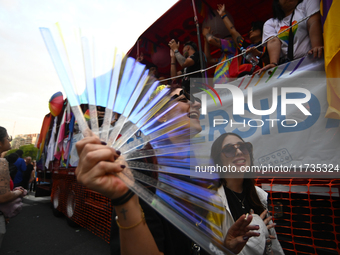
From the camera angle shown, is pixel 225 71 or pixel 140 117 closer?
pixel 140 117

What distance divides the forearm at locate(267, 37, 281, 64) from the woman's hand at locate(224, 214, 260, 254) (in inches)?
87.0

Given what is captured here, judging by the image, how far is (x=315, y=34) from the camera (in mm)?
2076

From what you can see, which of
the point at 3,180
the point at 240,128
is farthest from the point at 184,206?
the point at 3,180

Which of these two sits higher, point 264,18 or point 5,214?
point 264,18

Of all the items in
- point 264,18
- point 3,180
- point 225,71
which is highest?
point 264,18

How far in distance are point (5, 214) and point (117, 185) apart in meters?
2.87

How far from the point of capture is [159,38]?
4.23 m

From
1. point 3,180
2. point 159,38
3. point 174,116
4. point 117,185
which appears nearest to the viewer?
point 117,185

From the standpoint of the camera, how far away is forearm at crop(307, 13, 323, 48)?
2061 millimetres

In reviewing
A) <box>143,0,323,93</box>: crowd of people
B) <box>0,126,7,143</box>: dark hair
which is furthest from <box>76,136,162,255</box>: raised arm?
<box>0,126,7,143</box>: dark hair

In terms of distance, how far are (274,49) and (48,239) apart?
215 inches

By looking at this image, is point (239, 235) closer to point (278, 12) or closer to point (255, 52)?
point (255, 52)

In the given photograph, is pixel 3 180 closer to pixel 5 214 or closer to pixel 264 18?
pixel 5 214

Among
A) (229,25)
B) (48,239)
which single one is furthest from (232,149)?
(48,239)
